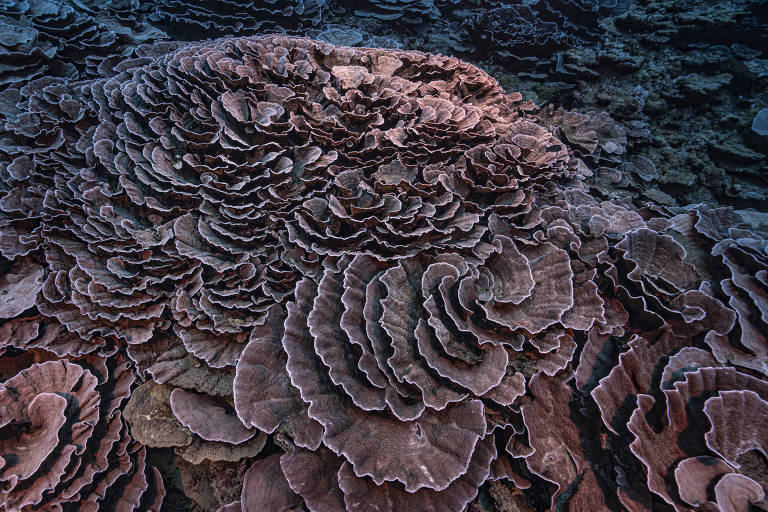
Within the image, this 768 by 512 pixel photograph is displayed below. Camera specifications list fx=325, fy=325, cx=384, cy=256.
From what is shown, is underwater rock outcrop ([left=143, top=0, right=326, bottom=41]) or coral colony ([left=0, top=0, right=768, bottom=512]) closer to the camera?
coral colony ([left=0, top=0, right=768, bottom=512])

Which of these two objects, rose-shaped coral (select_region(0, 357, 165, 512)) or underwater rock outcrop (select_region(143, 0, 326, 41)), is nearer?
rose-shaped coral (select_region(0, 357, 165, 512))

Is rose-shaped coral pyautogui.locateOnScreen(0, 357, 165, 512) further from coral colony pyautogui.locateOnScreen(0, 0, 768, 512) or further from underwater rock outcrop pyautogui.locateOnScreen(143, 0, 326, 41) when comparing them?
underwater rock outcrop pyautogui.locateOnScreen(143, 0, 326, 41)

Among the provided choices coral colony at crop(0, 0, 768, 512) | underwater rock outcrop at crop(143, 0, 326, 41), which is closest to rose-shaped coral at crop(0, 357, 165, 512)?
coral colony at crop(0, 0, 768, 512)

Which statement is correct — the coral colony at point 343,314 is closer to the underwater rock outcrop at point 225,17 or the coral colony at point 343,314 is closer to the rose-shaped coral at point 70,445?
the rose-shaped coral at point 70,445

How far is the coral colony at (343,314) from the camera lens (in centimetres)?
227

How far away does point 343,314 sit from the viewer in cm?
255

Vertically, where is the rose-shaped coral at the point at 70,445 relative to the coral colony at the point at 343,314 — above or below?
below

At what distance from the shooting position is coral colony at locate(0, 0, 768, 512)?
7.46ft

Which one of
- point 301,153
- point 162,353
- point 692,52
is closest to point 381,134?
point 301,153

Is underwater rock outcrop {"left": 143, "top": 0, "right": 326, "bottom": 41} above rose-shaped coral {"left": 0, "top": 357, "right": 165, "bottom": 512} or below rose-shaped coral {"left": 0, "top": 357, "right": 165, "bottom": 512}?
above

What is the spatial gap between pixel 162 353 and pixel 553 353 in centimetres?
353

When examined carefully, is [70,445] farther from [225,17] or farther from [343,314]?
[225,17]

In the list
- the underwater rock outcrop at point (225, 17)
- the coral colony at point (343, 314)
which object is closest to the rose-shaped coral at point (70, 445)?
the coral colony at point (343, 314)

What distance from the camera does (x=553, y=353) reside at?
269 centimetres
